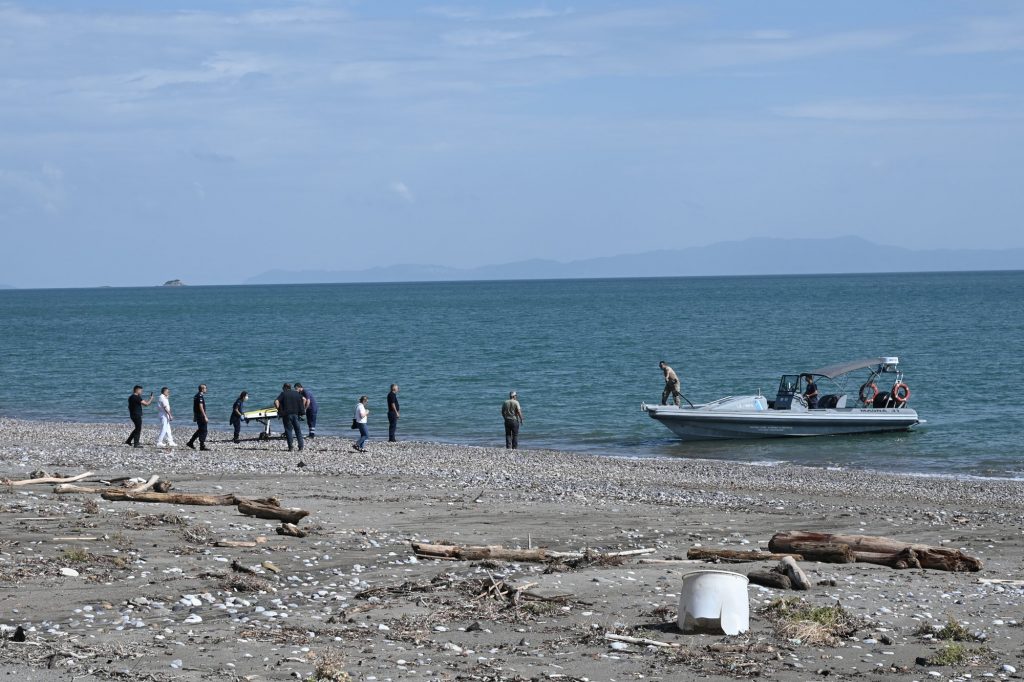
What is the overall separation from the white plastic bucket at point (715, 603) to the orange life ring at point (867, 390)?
28080mm

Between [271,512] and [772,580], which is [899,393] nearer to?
[271,512]

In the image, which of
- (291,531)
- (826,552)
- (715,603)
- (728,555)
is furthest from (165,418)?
(715,603)

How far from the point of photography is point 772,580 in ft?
42.0

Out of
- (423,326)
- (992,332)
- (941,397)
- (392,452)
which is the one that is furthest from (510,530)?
(423,326)

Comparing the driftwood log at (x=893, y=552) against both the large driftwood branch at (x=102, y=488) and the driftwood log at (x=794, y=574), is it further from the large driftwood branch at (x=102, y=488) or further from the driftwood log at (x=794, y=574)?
the large driftwood branch at (x=102, y=488)

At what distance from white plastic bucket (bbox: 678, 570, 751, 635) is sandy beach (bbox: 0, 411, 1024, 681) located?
0.42 feet

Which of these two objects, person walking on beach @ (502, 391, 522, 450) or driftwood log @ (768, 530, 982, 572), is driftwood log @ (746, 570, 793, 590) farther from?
person walking on beach @ (502, 391, 522, 450)

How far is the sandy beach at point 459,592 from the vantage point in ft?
32.9

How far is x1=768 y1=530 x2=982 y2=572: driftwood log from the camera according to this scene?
14195 mm

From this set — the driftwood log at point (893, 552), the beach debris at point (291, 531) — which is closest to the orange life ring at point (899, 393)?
the driftwood log at point (893, 552)

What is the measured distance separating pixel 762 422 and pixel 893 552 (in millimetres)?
20646

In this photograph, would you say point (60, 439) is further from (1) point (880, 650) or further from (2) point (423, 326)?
(2) point (423, 326)

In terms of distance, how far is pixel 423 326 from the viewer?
110m

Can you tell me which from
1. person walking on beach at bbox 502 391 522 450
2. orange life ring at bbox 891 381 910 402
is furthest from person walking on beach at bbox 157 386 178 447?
orange life ring at bbox 891 381 910 402
